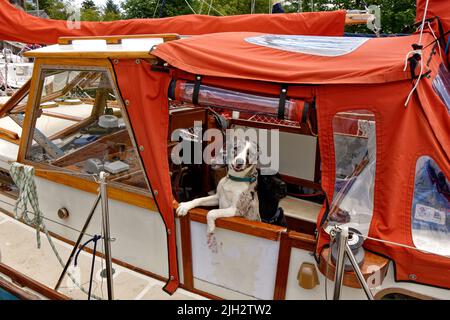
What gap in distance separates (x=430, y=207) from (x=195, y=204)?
1540 millimetres

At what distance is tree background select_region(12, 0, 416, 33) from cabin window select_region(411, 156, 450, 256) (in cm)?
212

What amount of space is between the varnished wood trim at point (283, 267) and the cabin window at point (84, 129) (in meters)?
1.13

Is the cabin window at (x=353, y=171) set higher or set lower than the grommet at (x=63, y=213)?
higher

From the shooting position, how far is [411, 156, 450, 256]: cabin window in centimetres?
208

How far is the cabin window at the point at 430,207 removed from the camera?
6.84 ft

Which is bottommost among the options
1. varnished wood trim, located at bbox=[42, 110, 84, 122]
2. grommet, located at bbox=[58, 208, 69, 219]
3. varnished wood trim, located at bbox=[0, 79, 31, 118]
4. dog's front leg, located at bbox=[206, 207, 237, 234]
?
grommet, located at bbox=[58, 208, 69, 219]

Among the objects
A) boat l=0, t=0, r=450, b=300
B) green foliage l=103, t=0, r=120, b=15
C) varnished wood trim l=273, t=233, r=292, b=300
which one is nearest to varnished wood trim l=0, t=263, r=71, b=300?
boat l=0, t=0, r=450, b=300

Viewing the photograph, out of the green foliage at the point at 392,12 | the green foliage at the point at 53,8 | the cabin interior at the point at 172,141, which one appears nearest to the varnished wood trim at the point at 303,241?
the cabin interior at the point at 172,141

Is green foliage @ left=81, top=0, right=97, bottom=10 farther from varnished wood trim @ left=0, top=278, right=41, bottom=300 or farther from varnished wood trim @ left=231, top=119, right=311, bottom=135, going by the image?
varnished wood trim @ left=0, top=278, right=41, bottom=300

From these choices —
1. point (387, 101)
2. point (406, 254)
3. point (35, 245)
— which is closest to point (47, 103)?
point (35, 245)

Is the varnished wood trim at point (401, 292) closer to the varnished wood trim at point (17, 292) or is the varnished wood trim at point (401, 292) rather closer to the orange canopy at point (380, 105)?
the orange canopy at point (380, 105)

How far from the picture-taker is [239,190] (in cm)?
267
